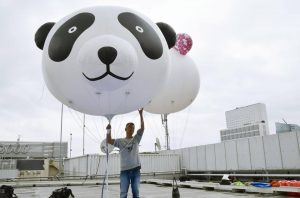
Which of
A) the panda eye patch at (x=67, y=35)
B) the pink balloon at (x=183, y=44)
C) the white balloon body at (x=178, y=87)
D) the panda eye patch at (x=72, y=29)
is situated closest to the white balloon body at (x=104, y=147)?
the panda eye patch at (x=67, y=35)

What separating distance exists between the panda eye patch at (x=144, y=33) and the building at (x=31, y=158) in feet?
127

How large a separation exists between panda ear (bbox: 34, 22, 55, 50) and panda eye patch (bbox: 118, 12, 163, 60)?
135 centimetres

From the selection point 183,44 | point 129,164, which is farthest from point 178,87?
point 129,164

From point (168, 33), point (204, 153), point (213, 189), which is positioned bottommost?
point (213, 189)

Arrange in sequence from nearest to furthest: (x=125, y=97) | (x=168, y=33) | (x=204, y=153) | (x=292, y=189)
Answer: (x=125, y=97) < (x=168, y=33) < (x=292, y=189) < (x=204, y=153)

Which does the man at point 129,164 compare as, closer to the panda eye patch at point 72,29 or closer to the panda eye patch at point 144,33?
the panda eye patch at point 144,33

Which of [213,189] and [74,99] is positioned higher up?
[74,99]

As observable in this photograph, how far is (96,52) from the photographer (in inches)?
155

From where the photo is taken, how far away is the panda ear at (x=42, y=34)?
5.02m

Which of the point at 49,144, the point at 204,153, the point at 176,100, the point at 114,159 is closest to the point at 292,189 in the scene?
the point at 176,100

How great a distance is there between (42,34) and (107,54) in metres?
1.76

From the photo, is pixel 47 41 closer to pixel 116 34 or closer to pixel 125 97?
pixel 116 34

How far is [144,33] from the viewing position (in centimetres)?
459

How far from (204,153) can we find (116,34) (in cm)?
1799
